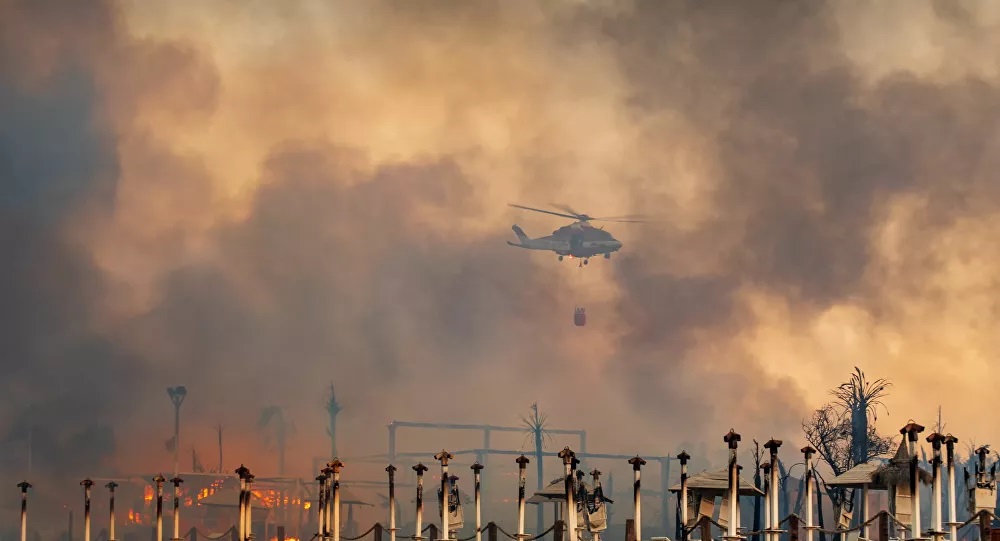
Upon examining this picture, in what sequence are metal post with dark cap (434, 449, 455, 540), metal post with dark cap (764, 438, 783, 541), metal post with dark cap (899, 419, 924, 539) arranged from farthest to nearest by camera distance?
metal post with dark cap (434, 449, 455, 540), metal post with dark cap (764, 438, 783, 541), metal post with dark cap (899, 419, 924, 539)

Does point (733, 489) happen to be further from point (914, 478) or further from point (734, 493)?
point (914, 478)

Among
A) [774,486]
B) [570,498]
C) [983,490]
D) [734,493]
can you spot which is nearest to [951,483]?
[983,490]

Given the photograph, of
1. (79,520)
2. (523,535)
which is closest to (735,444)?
(523,535)

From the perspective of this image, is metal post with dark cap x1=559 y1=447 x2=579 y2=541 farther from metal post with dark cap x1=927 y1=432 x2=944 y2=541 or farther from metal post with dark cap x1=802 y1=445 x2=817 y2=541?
metal post with dark cap x1=927 y1=432 x2=944 y2=541

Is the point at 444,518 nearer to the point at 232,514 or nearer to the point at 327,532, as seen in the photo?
the point at 327,532

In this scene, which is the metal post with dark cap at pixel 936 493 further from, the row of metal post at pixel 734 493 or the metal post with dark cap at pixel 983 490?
the metal post with dark cap at pixel 983 490

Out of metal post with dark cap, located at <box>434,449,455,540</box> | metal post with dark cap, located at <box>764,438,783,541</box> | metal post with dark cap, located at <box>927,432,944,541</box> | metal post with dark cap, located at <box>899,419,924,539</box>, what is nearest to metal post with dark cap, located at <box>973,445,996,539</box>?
metal post with dark cap, located at <box>927,432,944,541</box>

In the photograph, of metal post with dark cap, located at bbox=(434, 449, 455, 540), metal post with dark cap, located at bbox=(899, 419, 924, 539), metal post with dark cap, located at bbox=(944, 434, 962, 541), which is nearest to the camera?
metal post with dark cap, located at bbox=(899, 419, 924, 539)

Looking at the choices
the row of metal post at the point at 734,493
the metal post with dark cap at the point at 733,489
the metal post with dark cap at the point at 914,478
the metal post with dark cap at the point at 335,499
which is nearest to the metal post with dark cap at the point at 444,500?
the row of metal post at the point at 734,493
